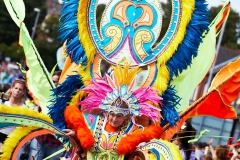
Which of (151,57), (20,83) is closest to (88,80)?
(151,57)

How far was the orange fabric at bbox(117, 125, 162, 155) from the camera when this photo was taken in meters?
7.54

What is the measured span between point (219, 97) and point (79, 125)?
154 cm

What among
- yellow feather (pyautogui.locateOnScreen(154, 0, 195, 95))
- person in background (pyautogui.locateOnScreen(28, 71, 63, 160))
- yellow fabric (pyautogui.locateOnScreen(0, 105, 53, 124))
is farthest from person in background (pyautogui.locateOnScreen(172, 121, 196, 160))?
yellow fabric (pyautogui.locateOnScreen(0, 105, 53, 124))

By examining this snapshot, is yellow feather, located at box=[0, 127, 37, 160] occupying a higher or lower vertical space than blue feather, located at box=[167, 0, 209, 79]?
lower

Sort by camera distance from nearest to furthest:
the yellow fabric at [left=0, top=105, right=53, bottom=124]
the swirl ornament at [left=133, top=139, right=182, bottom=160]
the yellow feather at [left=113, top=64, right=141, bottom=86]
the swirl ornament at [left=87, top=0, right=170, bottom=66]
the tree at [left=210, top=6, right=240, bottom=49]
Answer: the swirl ornament at [left=133, top=139, right=182, bottom=160] < the yellow fabric at [left=0, top=105, right=53, bottom=124] < the yellow feather at [left=113, top=64, right=141, bottom=86] < the swirl ornament at [left=87, top=0, right=170, bottom=66] < the tree at [left=210, top=6, right=240, bottom=49]

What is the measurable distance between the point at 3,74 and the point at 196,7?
17830 millimetres

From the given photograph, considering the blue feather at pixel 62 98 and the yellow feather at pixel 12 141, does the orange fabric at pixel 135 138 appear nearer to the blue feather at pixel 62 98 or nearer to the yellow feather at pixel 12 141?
the blue feather at pixel 62 98

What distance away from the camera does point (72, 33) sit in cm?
815

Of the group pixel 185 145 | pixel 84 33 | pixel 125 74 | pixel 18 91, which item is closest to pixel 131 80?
pixel 125 74

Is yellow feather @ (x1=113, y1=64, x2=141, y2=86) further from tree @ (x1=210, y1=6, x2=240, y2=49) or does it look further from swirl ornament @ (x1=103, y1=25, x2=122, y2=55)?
tree @ (x1=210, y1=6, x2=240, y2=49)

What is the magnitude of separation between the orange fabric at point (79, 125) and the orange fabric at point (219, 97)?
834mm

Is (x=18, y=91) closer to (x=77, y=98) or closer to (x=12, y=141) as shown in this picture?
(x=77, y=98)

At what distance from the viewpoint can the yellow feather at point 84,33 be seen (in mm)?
8125

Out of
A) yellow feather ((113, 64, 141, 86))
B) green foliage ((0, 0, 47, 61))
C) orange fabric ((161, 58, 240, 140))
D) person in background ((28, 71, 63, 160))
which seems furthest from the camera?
green foliage ((0, 0, 47, 61))
